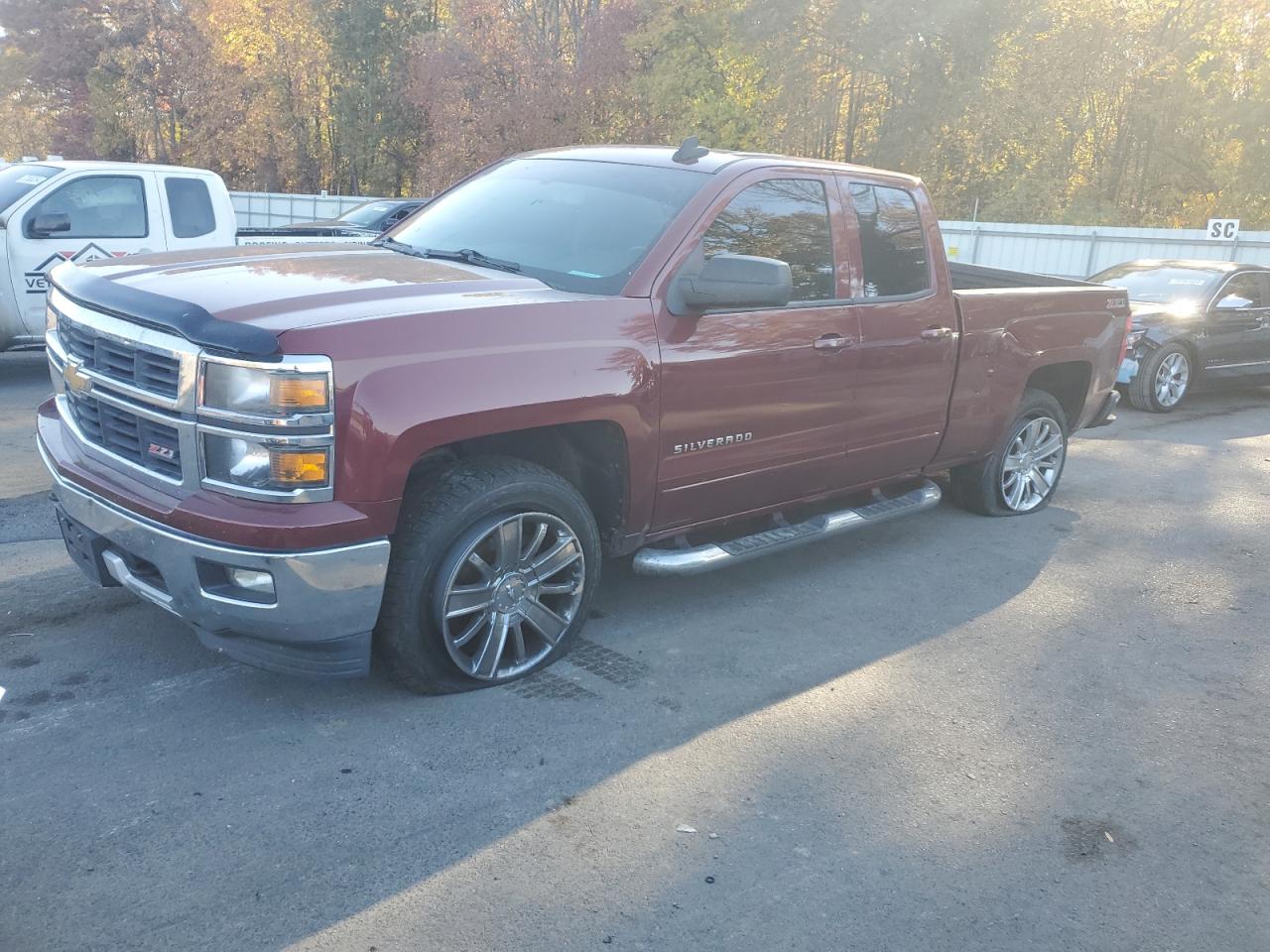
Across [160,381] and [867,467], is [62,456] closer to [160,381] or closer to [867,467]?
[160,381]

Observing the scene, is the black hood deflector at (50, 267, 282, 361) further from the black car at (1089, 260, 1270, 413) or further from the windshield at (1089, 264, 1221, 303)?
the windshield at (1089, 264, 1221, 303)

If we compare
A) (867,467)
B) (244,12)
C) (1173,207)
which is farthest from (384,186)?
(867,467)

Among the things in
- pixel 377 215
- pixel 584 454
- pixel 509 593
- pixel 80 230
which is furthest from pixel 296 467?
pixel 377 215

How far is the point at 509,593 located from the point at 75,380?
68.1 inches

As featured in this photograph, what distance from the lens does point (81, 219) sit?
9.85m

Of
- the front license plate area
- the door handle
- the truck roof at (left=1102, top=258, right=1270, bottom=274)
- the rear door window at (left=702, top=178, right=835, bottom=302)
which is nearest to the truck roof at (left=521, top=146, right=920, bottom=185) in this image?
the rear door window at (left=702, top=178, right=835, bottom=302)

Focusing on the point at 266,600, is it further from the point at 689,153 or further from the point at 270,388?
the point at 689,153

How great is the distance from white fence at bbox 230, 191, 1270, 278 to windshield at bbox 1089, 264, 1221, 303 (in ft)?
16.1

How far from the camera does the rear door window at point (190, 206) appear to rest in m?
10.3

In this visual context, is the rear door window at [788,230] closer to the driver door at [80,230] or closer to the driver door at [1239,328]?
the driver door at [80,230]

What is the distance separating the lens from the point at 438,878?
120 inches

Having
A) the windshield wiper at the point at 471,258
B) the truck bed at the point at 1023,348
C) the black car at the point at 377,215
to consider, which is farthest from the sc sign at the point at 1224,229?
the windshield wiper at the point at 471,258

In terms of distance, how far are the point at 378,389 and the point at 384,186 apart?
35082 millimetres

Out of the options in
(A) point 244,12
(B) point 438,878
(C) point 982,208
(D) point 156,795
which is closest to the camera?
(B) point 438,878
